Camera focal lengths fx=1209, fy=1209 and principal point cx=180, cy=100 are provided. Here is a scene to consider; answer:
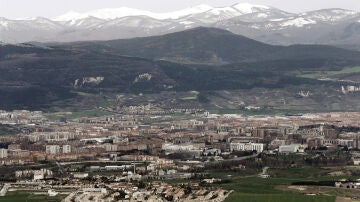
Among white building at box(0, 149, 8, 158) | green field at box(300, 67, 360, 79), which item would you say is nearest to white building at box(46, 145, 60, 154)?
white building at box(0, 149, 8, 158)

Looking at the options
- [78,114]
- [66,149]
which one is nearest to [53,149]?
[66,149]

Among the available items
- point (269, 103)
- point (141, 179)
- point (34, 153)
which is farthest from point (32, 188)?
point (269, 103)

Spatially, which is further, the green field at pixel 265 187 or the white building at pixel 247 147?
the white building at pixel 247 147

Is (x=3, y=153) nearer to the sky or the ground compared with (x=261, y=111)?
nearer to the ground

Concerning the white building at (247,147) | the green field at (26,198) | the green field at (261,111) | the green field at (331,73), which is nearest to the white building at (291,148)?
the white building at (247,147)

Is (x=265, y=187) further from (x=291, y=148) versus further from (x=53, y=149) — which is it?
(x=53, y=149)

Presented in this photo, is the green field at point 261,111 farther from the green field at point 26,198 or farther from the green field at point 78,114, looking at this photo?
the green field at point 26,198

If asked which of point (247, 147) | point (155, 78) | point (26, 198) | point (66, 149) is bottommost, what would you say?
point (26, 198)

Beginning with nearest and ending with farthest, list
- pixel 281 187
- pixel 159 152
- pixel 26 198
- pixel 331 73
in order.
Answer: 1. pixel 26 198
2. pixel 281 187
3. pixel 159 152
4. pixel 331 73

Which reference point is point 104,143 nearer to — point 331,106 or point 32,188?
point 32,188

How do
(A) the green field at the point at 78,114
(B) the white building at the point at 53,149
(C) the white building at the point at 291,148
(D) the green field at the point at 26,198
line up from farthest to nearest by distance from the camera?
(A) the green field at the point at 78,114 < (B) the white building at the point at 53,149 < (C) the white building at the point at 291,148 < (D) the green field at the point at 26,198

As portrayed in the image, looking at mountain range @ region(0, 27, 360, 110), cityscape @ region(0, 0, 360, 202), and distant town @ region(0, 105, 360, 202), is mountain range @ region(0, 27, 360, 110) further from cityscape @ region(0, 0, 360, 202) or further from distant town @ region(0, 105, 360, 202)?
distant town @ region(0, 105, 360, 202)
